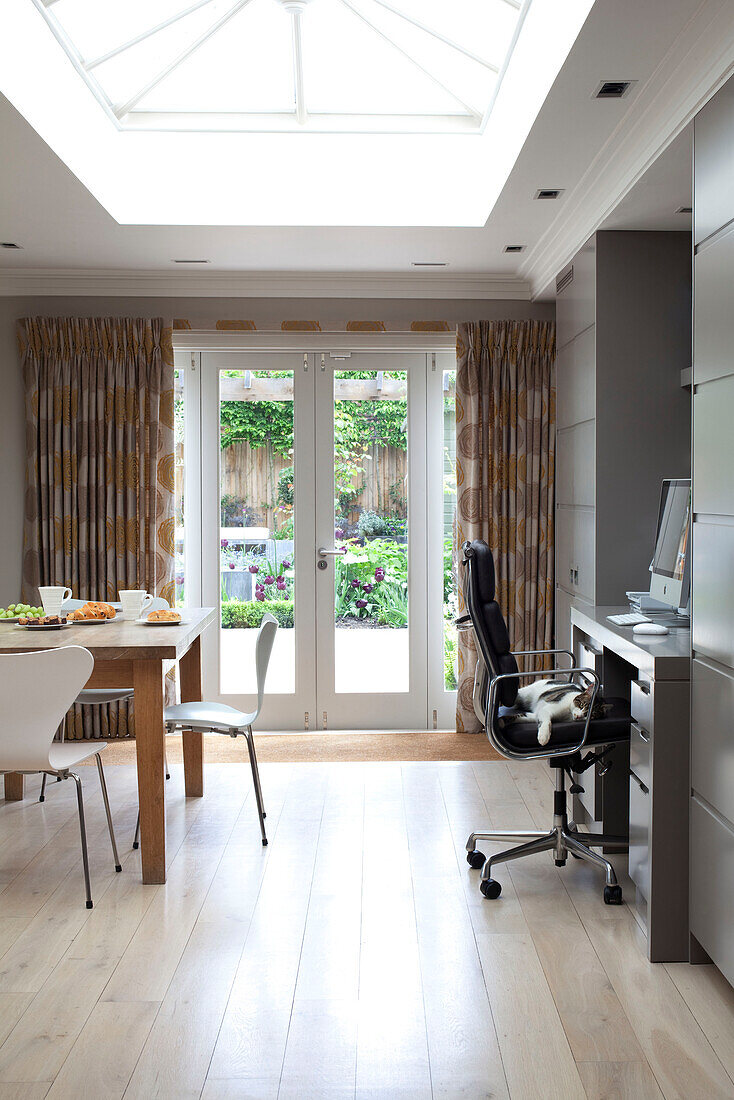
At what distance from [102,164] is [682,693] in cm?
303

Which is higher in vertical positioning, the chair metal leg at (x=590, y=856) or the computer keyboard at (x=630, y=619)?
the computer keyboard at (x=630, y=619)

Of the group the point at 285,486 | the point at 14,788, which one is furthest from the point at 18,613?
the point at 285,486

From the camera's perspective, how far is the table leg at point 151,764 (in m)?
3.06

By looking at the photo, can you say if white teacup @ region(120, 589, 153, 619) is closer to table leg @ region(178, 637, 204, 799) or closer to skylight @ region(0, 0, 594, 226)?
table leg @ region(178, 637, 204, 799)

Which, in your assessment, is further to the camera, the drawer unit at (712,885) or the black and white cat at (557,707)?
the black and white cat at (557,707)

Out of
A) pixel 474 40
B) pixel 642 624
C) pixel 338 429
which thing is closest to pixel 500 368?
pixel 338 429

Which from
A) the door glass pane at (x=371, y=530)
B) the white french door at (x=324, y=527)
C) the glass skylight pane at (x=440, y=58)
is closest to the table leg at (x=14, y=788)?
the white french door at (x=324, y=527)

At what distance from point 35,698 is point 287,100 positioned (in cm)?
254

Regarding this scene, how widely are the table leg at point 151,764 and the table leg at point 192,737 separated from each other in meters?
0.82

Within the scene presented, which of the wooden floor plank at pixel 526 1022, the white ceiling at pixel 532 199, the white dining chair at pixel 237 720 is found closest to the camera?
the wooden floor plank at pixel 526 1022

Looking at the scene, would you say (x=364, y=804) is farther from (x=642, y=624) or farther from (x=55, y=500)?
(x=55, y=500)

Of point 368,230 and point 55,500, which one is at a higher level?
point 368,230

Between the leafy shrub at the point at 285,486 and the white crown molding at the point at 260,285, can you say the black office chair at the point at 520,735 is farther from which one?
the white crown molding at the point at 260,285

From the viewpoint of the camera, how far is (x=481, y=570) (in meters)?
3.03
